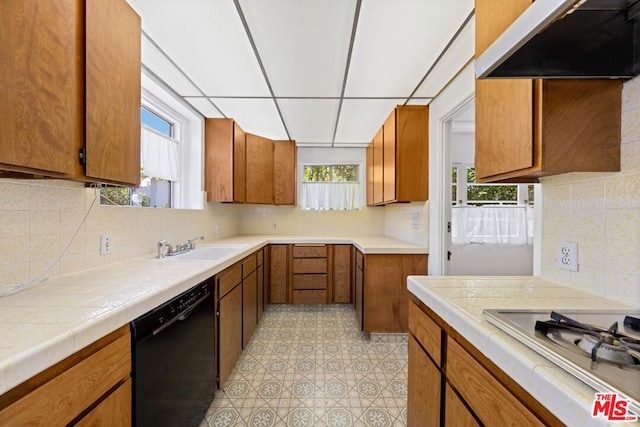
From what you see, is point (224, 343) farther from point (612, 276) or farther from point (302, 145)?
point (302, 145)

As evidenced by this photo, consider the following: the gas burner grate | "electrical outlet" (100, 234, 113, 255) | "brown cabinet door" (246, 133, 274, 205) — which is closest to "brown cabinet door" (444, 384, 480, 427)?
the gas burner grate

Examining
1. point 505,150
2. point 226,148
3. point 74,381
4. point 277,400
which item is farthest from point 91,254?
point 505,150

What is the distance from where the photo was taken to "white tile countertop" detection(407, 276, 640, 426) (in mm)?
520

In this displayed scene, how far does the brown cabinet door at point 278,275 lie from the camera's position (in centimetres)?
345

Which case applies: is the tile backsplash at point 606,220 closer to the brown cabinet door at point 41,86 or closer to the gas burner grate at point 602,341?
the gas burner grate at point 602,341

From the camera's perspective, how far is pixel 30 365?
24.0 inches

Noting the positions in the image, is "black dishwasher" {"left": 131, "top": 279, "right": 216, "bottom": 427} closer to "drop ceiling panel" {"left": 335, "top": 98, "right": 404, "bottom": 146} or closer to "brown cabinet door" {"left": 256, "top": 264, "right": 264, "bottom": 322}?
"brown cabinet door" {"left": 256, "top": 264, "right": 264, "bottom": 322}

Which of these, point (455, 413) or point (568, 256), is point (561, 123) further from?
point (455, 413)

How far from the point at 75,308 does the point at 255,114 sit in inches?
93.4

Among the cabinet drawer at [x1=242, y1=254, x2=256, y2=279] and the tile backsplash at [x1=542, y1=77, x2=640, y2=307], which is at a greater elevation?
the tile backsplash at [x1=542, y1=77, x2=640, y2=307]

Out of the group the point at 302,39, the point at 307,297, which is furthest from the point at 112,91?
the point at 307,297

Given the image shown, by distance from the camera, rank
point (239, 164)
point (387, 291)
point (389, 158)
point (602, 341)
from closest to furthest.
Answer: point (602, 341) → point (387, 291) → point (389, 158) → point (239, 164)

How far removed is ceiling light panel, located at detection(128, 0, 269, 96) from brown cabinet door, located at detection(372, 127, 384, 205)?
152 cm

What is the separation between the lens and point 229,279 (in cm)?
195
